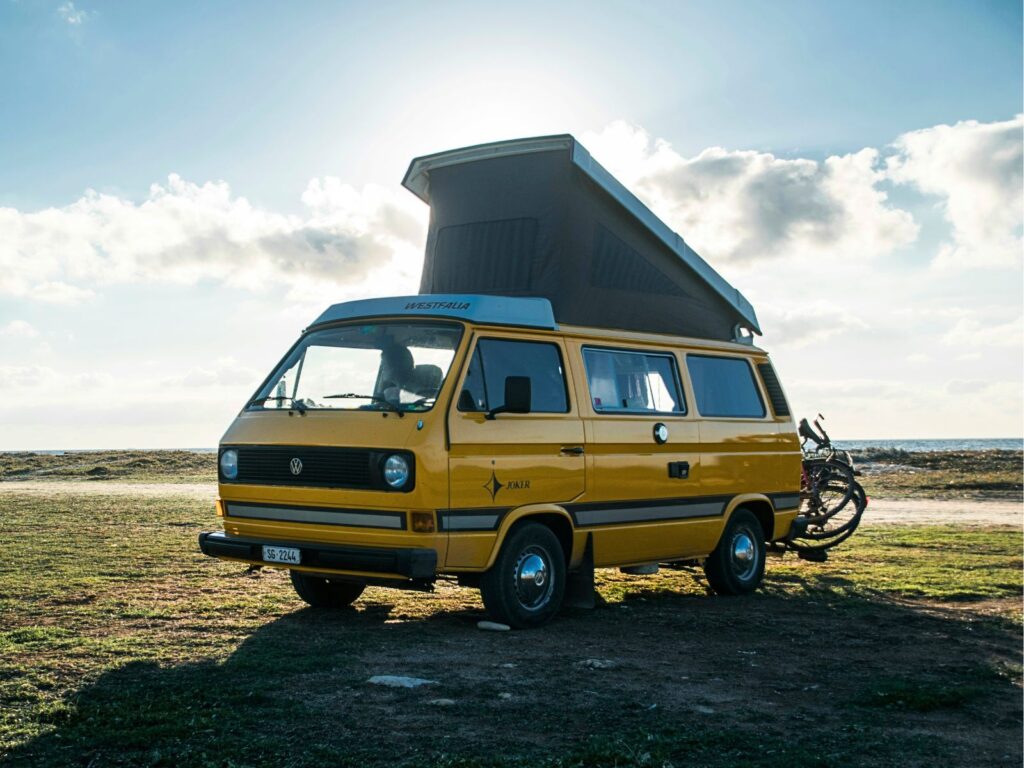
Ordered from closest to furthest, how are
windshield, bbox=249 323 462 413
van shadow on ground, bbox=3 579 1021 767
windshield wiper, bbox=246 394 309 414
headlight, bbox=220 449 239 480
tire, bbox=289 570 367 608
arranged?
van shadow on ground, bbox=3 579 1021 767
windshield, bbox=249 323 462 413
windshield wiper, bbox=246 394 309 414
headlight, bbox=220 449 239 480
tire, bbox=289 570 367 608

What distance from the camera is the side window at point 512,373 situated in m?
8.77

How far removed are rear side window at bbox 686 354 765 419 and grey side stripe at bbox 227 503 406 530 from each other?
3989 mm

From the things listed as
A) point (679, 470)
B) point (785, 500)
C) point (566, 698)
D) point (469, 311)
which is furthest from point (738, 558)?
point (566, 698)

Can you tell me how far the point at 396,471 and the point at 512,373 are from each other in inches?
56.5

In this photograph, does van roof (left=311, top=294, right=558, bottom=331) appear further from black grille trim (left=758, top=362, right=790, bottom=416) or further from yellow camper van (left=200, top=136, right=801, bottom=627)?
black grille trim (left=758, top=362, right=790, bottom=416)

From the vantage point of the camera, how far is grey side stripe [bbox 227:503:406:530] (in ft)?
27.3

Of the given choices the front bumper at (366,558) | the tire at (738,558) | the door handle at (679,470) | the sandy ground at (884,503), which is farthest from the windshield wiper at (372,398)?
the sandy ground at (884,503)

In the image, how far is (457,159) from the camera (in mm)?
11602

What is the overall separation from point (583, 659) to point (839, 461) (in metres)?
7.81

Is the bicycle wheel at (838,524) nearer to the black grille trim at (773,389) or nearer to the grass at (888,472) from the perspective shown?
the black grille trim at (773,389)

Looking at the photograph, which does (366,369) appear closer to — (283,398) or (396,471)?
(283,398)

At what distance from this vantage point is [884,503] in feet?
83.6

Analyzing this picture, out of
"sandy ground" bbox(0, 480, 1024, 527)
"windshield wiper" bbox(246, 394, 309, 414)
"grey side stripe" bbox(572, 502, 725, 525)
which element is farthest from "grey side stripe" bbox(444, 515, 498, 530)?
"sandy ground" bbox(0, 480, 1024, 527)

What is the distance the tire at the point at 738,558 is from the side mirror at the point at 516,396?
363 cm
